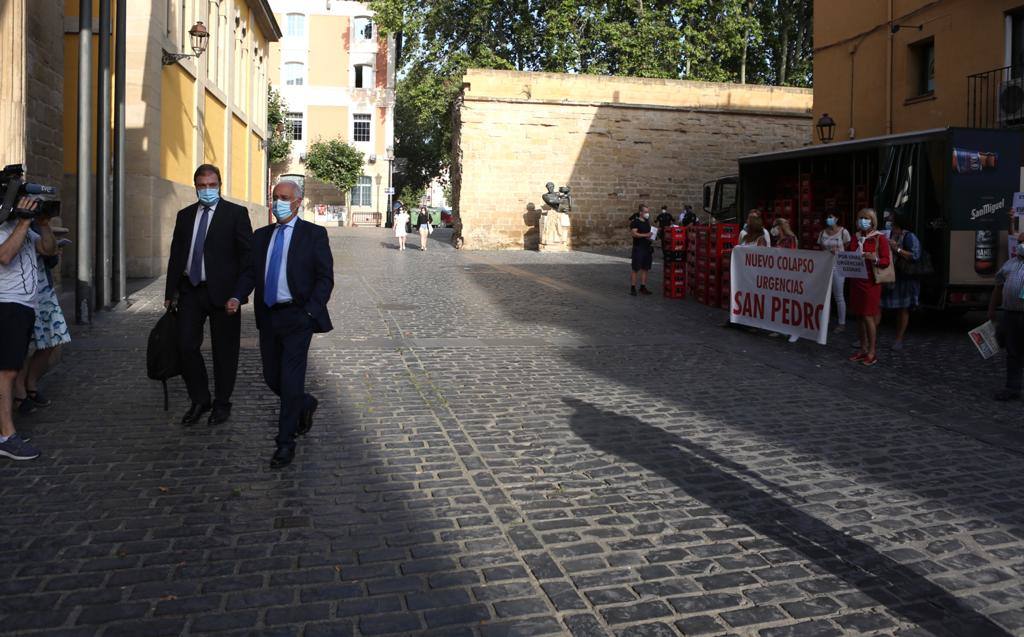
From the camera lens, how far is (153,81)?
54.9 feet

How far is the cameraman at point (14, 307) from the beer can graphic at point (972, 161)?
11094 mm

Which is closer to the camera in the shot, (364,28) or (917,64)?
(917,64)

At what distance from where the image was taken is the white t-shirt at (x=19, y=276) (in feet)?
17.4

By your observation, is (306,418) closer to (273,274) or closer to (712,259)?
(273,274)

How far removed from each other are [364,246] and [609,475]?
2686cm

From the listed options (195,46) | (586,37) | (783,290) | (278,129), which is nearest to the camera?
(783,290)

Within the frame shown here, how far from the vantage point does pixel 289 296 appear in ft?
17.4

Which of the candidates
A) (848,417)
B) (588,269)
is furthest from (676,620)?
(588,269)

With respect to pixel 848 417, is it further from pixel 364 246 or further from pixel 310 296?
pixel 364 246

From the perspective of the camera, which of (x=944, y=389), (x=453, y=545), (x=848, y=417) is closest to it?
(x=453, y=545)

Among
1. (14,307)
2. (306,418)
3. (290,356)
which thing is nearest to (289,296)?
(290,356)

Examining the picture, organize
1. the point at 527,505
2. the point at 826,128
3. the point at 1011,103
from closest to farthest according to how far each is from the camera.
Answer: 1. the point at 527,505
2. the point at 1011,103
3. the point at 826,128

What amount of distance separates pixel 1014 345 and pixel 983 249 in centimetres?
514

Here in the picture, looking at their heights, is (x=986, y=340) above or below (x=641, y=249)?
below
